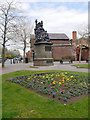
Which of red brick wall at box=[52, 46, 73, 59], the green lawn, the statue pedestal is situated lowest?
the green lawn

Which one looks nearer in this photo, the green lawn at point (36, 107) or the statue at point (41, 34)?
the green lawn at point (36, 107)

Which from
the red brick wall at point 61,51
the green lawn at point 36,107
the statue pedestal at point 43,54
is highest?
the red brick wall at point 61,51

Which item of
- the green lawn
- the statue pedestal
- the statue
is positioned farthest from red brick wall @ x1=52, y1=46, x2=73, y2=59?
the green lawn

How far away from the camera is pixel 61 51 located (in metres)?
49.4

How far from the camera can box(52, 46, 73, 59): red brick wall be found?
4906 cm

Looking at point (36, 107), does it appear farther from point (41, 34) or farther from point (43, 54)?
point (41, 34)

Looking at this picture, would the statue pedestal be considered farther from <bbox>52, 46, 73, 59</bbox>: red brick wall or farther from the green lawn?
<bbox>52, 46, 73, 59</bbox>: red brick wall

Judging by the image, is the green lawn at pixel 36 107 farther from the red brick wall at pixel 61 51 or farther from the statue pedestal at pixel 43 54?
the red brick wall at pixel 61 51

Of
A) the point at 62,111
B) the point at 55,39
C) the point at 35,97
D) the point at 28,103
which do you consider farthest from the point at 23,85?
the point at 55,39

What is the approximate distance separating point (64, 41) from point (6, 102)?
5009 centimetres

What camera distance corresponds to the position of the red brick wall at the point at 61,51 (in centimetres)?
4906

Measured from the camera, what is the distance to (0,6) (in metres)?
16.9

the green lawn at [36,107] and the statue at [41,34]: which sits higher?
the statue at [41,34]

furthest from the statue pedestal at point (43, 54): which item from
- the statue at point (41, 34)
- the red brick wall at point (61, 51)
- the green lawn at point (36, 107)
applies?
the red brick wall at point (61, 51)
